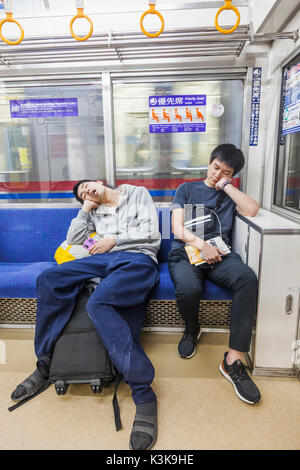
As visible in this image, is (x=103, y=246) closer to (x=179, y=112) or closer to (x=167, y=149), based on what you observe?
(x=167, y=149)

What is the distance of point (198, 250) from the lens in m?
2.12

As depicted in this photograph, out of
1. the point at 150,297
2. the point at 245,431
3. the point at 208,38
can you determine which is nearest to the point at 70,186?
the point at 150,297

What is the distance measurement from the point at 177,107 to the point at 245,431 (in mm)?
2491

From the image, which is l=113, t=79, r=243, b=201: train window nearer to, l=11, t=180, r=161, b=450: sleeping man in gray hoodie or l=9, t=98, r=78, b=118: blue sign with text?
l=9, t=98, r=78, b=118: blue sign with text

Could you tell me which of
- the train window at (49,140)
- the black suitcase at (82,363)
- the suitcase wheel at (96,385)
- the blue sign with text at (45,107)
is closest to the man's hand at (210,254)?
the black suitcase at (82,363)

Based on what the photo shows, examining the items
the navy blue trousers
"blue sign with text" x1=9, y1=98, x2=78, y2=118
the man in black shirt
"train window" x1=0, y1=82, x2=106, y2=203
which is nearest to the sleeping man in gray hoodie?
the navy blue trousers

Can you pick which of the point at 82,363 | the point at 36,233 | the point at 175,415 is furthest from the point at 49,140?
the point at 175,415

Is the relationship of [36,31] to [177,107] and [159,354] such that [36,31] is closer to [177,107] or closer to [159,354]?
[177,107]

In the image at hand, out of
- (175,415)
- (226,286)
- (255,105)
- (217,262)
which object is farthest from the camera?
(255,105)

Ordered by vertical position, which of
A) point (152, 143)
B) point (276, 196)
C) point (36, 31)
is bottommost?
point (276, 196)

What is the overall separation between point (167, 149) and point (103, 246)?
1.22 meters

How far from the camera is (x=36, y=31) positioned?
257 centimetres

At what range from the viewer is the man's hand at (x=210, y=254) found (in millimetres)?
2041

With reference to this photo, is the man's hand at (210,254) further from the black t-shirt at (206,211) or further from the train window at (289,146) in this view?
the train window at (289,146)
